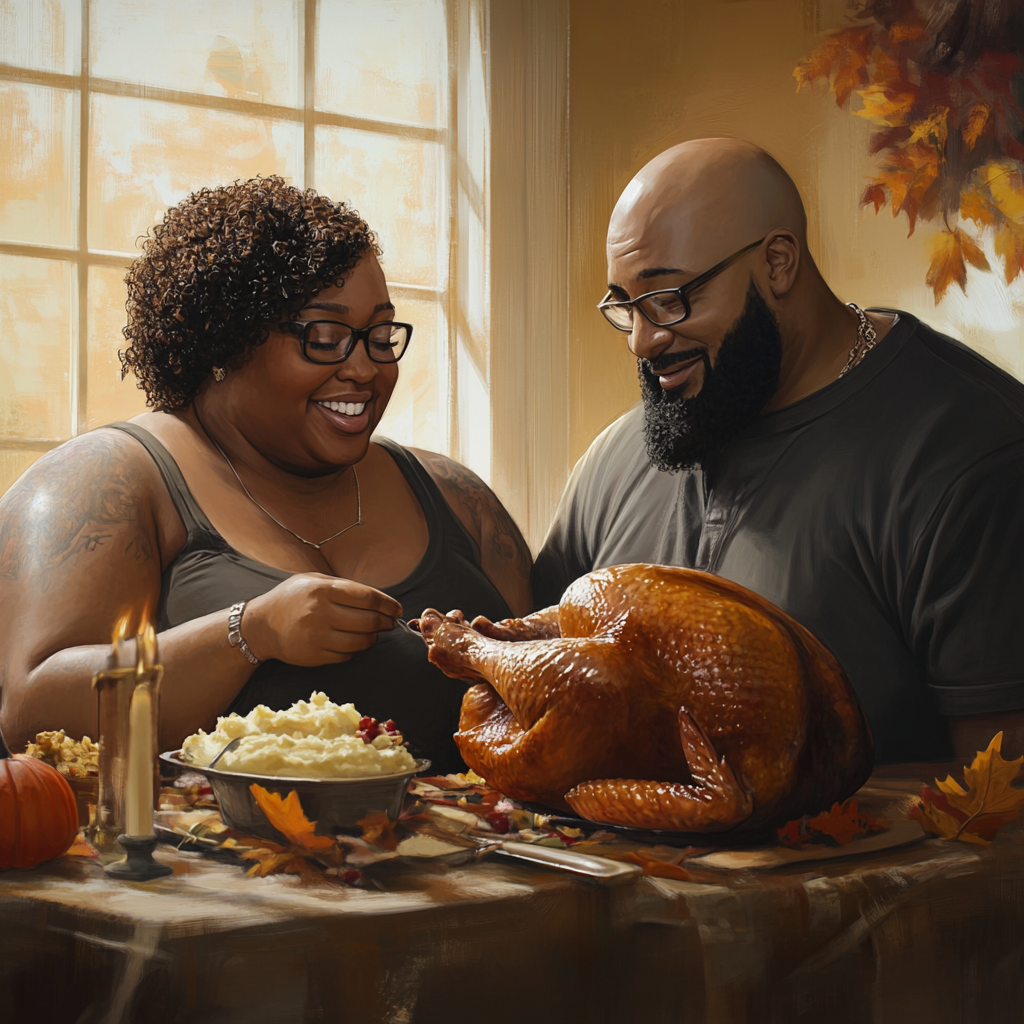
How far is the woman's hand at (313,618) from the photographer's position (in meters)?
1.72

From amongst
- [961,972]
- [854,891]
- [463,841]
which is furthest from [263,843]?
[961,972]

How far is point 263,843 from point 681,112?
2025mm

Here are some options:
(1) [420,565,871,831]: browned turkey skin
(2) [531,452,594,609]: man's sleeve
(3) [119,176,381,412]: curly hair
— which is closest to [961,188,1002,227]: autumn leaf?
(2) [531,452,594,609]: man's sleeve

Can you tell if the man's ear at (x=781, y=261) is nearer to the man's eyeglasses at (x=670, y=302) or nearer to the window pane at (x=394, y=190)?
the man's eyeglasses at (x=670, y=302)

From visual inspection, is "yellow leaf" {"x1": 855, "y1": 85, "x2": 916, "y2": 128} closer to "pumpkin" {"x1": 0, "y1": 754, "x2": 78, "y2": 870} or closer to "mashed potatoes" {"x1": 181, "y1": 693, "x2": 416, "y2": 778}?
"mashed potatoes" {"x1": 181, "y1": 693, "x2": 416, "y2": 778}

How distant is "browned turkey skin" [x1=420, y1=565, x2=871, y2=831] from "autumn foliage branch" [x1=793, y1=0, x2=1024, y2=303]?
110 centimetres

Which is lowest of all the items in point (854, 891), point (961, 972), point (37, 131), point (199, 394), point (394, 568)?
point (961, 972)

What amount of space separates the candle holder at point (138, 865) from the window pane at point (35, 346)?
1586 mm

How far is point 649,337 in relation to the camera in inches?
83.1

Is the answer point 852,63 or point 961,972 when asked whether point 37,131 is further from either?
point 961,972

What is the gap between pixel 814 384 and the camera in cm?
209

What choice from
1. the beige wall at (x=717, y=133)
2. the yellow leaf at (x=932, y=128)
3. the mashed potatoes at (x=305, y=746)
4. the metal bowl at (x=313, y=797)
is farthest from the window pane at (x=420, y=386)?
the metal bowl at (x=313, y=797)

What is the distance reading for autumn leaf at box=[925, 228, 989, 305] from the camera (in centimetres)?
204

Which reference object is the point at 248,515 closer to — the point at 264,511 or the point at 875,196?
the point at 264,511
